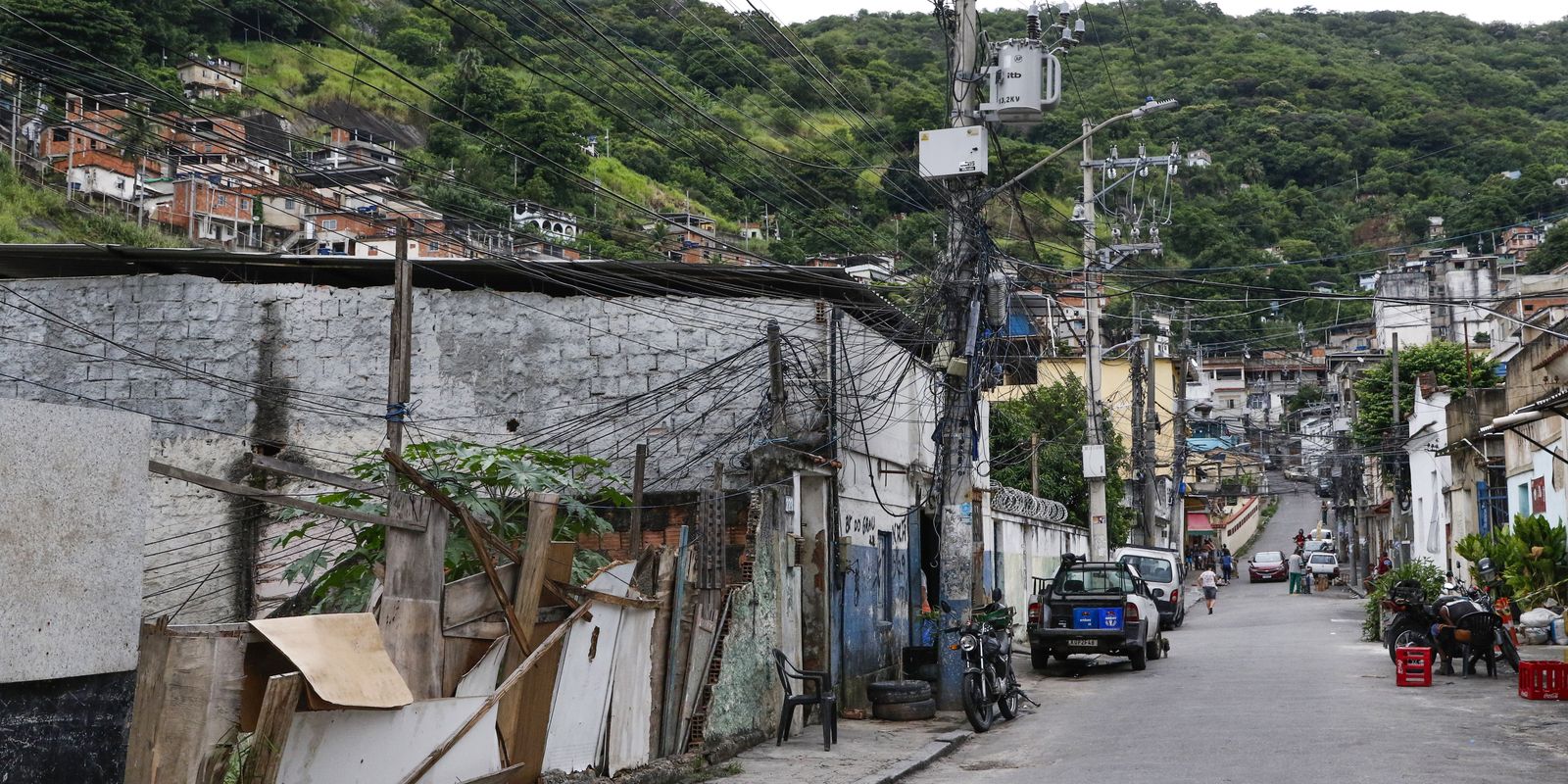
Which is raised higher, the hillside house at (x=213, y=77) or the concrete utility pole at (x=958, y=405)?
the hillside house at (x=213, y=77)

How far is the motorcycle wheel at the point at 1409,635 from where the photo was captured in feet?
70.5

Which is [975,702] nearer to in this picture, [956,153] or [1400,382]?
[956,153]

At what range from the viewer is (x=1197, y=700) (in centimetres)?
1861

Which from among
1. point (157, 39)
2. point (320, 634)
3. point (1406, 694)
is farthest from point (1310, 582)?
point (320, 634)

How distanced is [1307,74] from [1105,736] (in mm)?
76192

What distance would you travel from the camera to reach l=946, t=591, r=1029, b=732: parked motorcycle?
55.6 feet

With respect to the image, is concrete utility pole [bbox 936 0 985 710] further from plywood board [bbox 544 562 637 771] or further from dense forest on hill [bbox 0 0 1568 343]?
plywood board [bbox 544 562 637 771]

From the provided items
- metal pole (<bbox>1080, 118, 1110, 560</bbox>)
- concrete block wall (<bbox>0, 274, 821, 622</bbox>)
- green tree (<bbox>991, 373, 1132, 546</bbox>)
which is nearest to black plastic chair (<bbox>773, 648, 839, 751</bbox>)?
concrete block wall (<bbox>0, 274, 821, 622</bbox>)

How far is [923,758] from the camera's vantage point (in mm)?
14367

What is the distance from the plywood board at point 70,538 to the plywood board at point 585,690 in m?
4.14

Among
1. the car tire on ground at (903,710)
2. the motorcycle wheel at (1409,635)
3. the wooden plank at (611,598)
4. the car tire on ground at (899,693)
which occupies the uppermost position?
the wooden plank at (611,598)

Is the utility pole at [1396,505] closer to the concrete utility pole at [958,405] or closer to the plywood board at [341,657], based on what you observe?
the concrete utility pole at [958,405]

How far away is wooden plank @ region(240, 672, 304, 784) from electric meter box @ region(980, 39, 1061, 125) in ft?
43.8

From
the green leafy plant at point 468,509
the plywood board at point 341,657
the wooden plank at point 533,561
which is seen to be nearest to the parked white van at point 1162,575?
the green leafy plant at point 468,509
